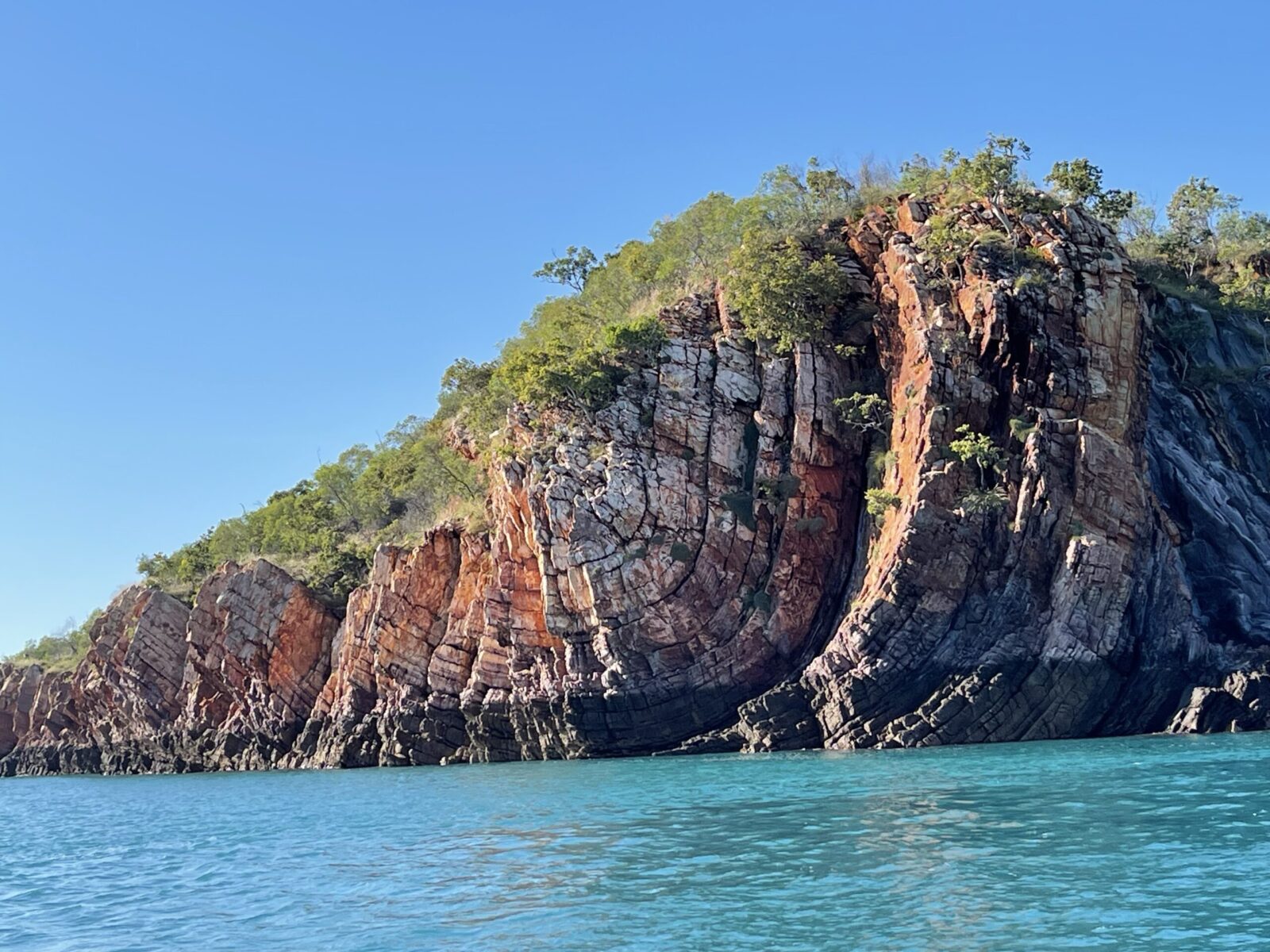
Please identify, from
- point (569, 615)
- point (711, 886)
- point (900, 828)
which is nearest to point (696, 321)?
point (569, 615)

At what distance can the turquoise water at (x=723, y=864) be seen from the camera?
14.7 meters

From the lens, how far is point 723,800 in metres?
27.3

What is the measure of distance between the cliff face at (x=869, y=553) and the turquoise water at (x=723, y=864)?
21.7 feet

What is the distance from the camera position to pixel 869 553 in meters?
45.9

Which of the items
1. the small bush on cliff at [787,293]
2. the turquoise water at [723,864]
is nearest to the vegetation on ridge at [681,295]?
the small bush on cliff at [787,293]

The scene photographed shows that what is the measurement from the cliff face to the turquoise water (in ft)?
21.7

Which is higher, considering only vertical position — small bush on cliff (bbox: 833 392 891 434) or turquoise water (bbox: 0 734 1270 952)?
small bush on cliff (bbox: 833 392 891 434)

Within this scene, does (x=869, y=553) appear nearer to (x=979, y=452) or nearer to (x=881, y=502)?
(x=881, y=502)

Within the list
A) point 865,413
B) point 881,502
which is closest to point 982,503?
point 881,502

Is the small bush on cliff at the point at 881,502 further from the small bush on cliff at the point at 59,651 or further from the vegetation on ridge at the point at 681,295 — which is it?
the small bush on cliff at the point at 59,651

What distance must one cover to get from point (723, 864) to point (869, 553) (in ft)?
91.8

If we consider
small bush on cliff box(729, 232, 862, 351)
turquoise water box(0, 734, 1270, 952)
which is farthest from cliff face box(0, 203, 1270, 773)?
turquoise water box(0, 734, 1270, 952)

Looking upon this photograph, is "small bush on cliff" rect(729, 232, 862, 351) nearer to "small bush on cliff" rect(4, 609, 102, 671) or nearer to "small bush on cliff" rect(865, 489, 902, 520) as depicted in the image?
"small bush on cliff" rect(865, 489, 902, 520)

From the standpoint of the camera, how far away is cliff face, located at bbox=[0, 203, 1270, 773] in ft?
135
